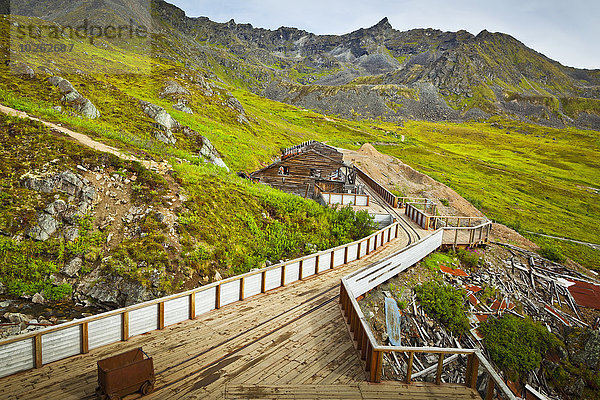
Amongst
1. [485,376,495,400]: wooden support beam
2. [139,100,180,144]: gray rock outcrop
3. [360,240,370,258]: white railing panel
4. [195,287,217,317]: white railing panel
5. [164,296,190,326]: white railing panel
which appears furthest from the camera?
[139,100,180,144]: gray rock outcrop

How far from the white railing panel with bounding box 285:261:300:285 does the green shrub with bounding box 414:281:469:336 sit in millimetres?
7182

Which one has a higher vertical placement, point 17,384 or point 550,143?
point 550,143

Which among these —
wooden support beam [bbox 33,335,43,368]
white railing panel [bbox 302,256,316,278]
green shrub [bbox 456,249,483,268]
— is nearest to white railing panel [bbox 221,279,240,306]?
white railing panel [bbox 302,256,316,278]

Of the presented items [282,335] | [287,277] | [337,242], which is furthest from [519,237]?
[282,335]

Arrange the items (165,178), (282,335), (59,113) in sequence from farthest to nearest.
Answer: (59,113)
(165,178)
(282,335)

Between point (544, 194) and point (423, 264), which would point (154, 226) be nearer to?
point (423, 264)

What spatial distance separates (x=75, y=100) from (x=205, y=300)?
26.4 metres

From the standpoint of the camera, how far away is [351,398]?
8.08 meters

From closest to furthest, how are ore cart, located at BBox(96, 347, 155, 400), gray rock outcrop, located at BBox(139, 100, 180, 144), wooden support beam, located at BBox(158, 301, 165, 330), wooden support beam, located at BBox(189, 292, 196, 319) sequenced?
ore cart, located at BBox(96, 347, 155, 400) < wooden support beam, located at BBox(158, 301, 165, 330) < wooden support beam, located at BBox(189, 292, 196, 319) < gray rock outcrop, located at BBox(139, 100, 180, 144)

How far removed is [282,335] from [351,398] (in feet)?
11.2

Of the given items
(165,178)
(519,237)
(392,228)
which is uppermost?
(165,178)

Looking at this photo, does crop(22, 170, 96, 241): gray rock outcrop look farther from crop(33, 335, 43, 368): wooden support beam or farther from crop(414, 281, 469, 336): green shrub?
crop(414, 281, 469, 336): green shrub

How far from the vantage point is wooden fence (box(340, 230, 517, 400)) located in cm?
839

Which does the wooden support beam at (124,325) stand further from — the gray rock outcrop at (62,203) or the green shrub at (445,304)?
the green shrub at (445,304)
